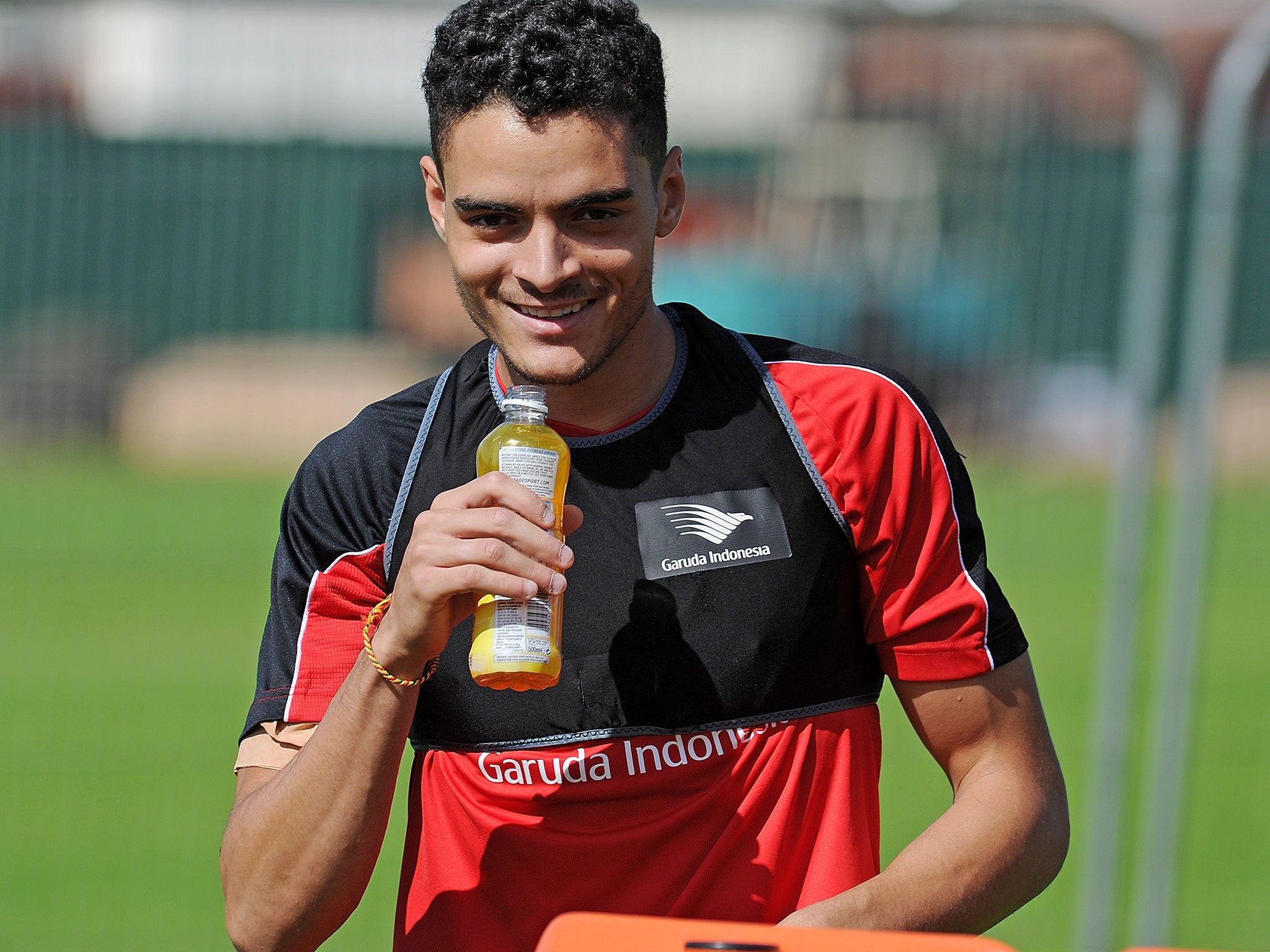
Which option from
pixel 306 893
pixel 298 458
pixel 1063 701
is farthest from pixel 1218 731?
pixel 306 893

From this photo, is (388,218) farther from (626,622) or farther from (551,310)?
(626,622)

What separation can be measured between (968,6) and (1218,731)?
217 inches

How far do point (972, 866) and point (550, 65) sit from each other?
1326mm

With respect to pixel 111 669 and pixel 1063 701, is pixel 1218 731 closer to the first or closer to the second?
pixel 1063 701

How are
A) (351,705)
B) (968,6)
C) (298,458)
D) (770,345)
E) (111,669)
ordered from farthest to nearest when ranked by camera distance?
(111,669) → (298,458) → (968,6) → (770,345) → (351,705)

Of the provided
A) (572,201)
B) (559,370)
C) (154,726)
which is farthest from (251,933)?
(154,726)

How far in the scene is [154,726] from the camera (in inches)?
227

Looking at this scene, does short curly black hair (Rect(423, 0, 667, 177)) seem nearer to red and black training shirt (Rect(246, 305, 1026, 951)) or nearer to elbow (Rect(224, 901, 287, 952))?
red and black training shirt (Rect(246, 305, 1026, 951))

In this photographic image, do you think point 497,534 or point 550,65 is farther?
point 550,65

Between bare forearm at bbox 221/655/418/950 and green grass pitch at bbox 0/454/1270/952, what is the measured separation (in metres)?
3.03

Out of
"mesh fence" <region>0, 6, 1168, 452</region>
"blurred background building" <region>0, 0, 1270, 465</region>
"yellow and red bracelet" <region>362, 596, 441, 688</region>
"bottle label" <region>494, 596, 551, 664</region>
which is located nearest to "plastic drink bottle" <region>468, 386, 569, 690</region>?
"bottle label" <region>494, 596, 551, 664</region>

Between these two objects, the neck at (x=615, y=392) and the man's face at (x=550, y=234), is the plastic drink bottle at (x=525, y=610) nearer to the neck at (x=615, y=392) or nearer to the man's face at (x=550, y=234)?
the man's face at (x=550, y=234)

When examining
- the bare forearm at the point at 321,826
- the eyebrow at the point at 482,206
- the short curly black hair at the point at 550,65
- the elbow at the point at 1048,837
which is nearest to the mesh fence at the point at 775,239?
the short curly black hair at the point at 550,65

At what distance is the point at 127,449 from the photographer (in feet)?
18.5
